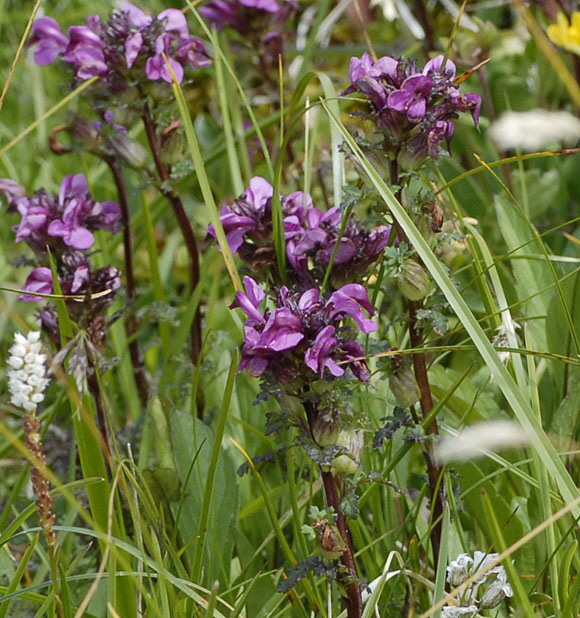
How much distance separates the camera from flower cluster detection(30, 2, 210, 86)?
1.49 m

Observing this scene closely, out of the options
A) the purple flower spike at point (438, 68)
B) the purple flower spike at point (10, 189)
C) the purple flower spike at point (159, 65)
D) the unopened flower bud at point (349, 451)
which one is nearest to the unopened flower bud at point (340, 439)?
the unopened flower bud at point (349, 451)

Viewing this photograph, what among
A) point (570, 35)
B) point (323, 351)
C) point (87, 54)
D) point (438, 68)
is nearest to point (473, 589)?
point (323, 351)

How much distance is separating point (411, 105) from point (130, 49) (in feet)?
2.07

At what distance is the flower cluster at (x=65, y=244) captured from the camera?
1.43 meters

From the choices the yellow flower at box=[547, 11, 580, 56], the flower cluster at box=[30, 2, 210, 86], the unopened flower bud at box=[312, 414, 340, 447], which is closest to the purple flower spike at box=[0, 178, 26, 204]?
the flower cluster at box=[30, 2, 210, 86]

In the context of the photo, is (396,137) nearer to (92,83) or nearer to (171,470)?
(171,470)

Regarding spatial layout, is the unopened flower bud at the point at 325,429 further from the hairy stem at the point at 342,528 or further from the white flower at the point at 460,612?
the white flower at the point at 460,612

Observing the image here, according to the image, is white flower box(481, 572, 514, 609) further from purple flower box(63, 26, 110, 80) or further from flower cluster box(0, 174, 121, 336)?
purple flower box(63, 26, 110, 80)

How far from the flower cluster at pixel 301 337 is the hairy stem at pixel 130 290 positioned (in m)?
0.70

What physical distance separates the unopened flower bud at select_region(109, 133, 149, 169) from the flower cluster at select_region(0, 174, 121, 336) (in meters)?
0.08

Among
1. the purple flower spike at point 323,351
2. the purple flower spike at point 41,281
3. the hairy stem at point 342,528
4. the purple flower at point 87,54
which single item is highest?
the purple flower at point 87,54

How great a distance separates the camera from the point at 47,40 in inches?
66.7

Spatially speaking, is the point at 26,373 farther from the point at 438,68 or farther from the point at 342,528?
the point at 438,68

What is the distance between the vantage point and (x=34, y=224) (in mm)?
1463
